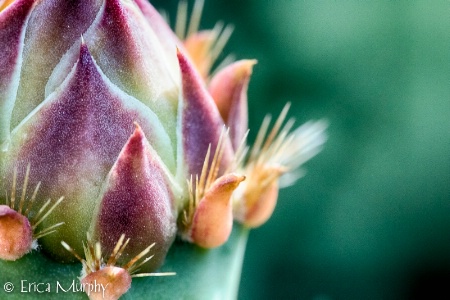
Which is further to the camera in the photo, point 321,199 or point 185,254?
point 321,199

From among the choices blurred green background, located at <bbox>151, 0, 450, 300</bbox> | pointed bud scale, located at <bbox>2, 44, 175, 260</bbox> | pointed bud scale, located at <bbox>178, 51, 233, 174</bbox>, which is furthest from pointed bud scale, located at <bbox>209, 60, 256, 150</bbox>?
blurred green background, located at <bbox>151, 0, 450, 300</bbox>

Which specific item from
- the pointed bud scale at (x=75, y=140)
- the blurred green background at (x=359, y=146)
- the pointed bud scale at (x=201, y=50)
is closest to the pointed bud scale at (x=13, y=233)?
the pointed bud scale at (x=75, y=140)

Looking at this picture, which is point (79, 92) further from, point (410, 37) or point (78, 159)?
point (410, 37)

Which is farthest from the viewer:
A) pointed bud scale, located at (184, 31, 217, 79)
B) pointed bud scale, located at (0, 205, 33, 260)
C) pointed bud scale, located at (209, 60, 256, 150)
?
pointed bud scale, located at (184, 31, 217, 79)

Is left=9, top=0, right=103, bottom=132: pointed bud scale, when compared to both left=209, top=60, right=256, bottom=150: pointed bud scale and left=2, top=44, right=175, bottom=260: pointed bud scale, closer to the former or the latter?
→ left=2, top=44, right=175, bottom=260: pointed bud scale

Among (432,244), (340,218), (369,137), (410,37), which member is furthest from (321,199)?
(410,37)

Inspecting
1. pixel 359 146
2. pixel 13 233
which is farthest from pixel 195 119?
pixel 359 146
